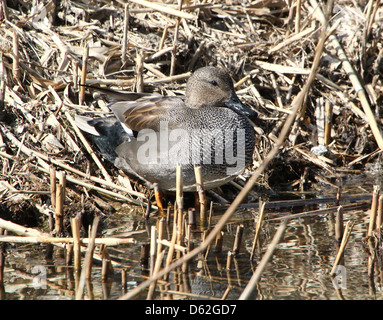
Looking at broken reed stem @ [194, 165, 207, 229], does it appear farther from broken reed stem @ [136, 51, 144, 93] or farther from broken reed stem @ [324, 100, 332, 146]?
broken reed stem @ [324, 100, 332, 146]

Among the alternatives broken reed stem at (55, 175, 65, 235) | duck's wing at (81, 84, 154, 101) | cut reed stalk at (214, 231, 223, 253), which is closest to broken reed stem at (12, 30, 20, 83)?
duck's wing at (81, 84, 154, 101)

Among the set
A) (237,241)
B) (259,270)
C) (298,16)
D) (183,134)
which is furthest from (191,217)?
(298,16)

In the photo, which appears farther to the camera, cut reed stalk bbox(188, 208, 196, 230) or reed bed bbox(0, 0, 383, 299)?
reed bed bbox(0, 0, 383, 299)

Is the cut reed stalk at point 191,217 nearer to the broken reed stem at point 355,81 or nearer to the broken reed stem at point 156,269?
the broken reed stem at point 156,269

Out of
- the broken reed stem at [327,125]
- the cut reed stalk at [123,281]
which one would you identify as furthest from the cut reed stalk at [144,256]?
the broken reed stem at [327,125]

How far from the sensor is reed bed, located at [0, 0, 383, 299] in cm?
477

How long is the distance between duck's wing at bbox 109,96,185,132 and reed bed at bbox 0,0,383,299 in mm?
409

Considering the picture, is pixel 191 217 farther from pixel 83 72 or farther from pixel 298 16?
pixel 298 16

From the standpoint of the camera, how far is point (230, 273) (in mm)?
3359

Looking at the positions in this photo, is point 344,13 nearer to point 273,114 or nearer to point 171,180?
point 273,114

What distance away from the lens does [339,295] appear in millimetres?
3018

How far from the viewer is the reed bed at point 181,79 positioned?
4766 mm

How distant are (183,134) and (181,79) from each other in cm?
121

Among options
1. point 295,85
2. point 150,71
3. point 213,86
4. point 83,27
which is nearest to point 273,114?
point 295,85
